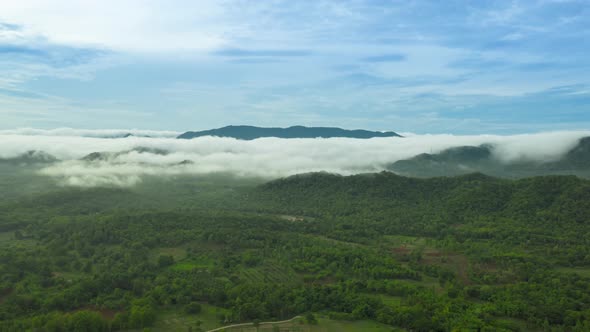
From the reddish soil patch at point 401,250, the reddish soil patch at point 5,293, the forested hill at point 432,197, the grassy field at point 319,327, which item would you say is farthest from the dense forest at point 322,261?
the grassy field at point 319,327

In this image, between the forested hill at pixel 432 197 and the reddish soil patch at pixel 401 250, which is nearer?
the reddish soil patch at pixel 401 250

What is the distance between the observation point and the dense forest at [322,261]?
47.3 m

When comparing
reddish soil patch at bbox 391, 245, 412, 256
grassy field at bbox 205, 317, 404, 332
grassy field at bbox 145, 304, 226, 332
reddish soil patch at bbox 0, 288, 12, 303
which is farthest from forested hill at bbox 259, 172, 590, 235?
reddish soil patch at bbox 0, 288, 12, 303

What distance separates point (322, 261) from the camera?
6619cm

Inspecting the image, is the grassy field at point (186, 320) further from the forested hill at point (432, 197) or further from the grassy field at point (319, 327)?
the forested hill at point (432, 197)

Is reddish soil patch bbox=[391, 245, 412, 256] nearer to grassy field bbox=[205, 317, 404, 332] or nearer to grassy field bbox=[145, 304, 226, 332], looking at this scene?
grassy field bbox=[205, 317, 404, 332]

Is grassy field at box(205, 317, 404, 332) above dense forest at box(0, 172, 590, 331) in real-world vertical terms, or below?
below

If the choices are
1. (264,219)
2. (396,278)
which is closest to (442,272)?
(396,278)

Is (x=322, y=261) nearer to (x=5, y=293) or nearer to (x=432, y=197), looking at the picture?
(x=5, y=293)

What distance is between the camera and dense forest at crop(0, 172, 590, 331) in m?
47.3

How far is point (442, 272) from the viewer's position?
61.6 metres

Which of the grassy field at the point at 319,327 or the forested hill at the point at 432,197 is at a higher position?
the forested hill at the point at 432,197

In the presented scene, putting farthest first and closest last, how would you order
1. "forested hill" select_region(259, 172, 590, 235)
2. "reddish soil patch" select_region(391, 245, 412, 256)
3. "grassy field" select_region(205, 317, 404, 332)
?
"forested hill" select_region(259, 172, 590, 235) < "reddish soil patch" select_region(391, 245, 412, 256) < "grassy field" select_region(205, 317, 404, 332)

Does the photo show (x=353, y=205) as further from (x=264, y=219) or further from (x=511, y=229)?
(x=511, y=229)
